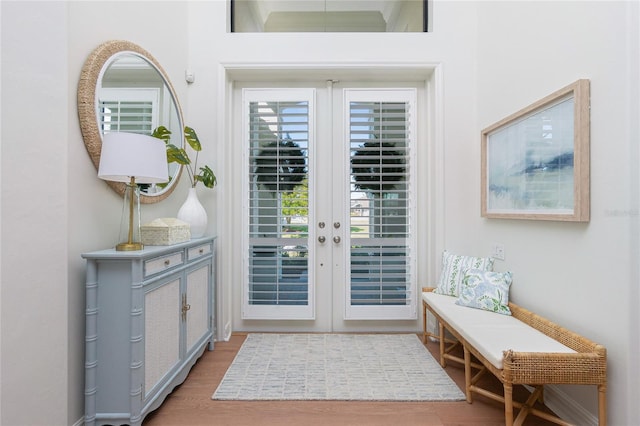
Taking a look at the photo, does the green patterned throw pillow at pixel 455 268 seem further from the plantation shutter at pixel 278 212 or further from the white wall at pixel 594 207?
the plantation shutter at pixel 278 212

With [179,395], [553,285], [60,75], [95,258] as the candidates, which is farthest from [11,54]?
[553,285]

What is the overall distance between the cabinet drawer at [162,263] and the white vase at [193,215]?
1.33 feet

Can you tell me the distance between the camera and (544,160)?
5.79ft

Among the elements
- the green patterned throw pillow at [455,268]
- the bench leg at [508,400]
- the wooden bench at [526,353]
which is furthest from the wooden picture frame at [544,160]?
the bench leg at [508,400]

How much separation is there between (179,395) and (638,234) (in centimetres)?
249

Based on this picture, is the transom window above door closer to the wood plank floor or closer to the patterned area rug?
the patterned area rug

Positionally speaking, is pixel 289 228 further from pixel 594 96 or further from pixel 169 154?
pixel 594 96

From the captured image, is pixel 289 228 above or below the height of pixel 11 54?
below

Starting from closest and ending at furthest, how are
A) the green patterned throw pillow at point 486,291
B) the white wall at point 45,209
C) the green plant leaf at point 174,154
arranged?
the white wall at point 45,209
the green patterned throw pillow at point 486,291
the green plant leaf at point 174,154

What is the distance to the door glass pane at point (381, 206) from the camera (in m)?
2.78

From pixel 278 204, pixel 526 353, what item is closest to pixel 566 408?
pixel 526 353

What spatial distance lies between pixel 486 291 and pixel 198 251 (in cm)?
201

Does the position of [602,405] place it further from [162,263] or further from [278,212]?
[278,212]

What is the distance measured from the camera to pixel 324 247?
2.84 metres
